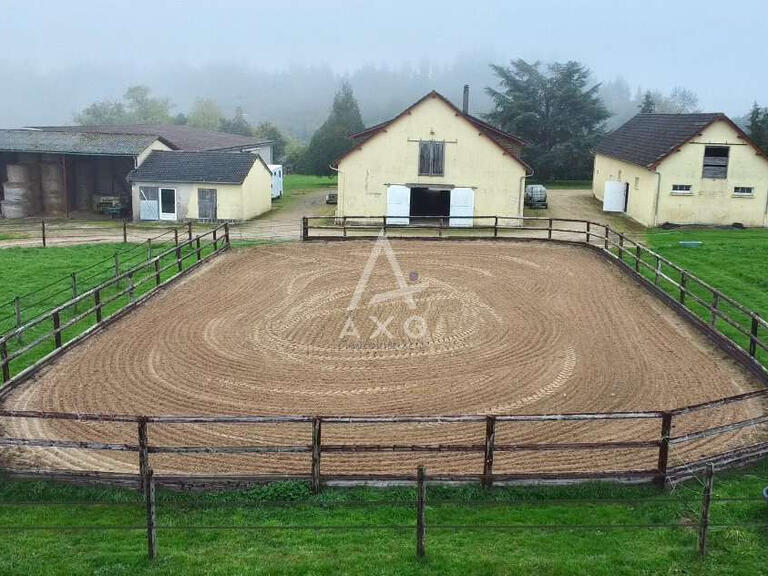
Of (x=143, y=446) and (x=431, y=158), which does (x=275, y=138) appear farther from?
(x=143, y=446)

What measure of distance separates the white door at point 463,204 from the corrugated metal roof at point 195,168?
10.6 meters

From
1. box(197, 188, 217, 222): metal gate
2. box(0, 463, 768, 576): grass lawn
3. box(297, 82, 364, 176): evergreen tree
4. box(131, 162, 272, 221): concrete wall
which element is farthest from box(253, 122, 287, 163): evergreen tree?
box(0, 463, 768, 576): grass lawn

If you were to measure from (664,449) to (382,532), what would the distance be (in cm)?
430

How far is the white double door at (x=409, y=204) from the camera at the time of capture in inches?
1497

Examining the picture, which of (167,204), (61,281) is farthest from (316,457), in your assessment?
(167,204)

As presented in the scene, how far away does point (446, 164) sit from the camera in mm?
37750

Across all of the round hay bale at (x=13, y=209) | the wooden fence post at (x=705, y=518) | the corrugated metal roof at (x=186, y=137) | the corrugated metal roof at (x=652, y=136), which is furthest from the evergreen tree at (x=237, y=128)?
the wooden fence post at (x=705, y=518)

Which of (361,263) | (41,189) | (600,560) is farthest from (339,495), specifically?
(41,189)

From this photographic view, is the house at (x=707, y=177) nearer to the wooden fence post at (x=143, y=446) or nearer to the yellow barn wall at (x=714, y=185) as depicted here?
the yellow barn wall at (x=714, y=185)

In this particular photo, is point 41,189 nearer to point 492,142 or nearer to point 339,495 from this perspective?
point 492,142

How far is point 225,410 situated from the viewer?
549 inches

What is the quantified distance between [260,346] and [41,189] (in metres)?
32.7

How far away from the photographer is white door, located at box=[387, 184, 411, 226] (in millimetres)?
38094

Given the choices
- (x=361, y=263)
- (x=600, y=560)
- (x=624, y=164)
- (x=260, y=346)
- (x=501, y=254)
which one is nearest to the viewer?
(x=600, y=560)
